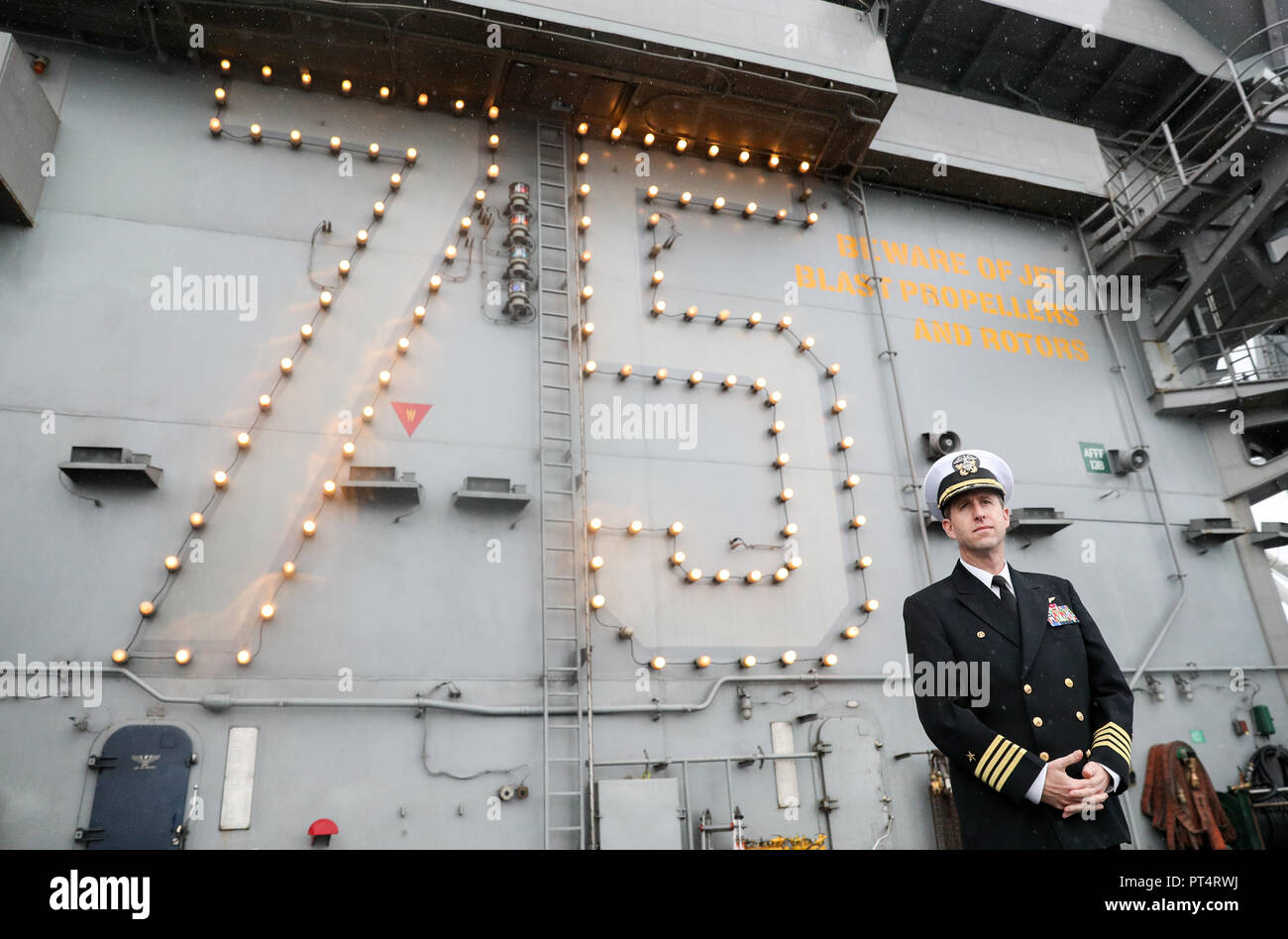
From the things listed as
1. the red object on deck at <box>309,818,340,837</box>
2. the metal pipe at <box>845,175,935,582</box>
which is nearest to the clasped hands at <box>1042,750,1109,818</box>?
the red object on deck at <box>309,818,340,837</box>

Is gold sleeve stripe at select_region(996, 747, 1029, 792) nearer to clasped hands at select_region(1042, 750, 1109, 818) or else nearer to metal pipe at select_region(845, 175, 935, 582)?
clasped hands at select_region(1042, 750, 1109, 818)

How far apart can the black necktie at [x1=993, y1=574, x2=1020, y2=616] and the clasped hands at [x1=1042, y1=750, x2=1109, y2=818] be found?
0.41m

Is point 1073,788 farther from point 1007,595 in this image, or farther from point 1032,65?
point 1032,65

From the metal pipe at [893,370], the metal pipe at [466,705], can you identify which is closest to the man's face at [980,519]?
the metal pipe at [466,705]

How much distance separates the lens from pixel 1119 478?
850 cm

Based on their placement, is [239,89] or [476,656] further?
[239,89]

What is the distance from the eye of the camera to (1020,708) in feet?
7.09

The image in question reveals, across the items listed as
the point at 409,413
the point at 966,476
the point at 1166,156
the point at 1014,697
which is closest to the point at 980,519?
the point at 966,476

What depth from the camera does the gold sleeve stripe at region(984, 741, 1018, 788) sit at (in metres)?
2.01

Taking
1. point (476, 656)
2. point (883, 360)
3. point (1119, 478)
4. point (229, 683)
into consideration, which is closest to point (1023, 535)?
point (1119, 478)

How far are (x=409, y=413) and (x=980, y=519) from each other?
5.10 meters
